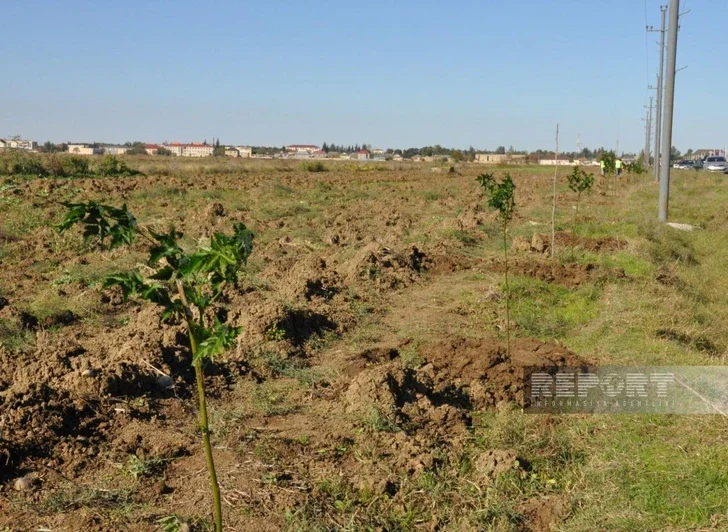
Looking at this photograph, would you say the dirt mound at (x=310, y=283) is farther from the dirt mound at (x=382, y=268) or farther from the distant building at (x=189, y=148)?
the distant building at (x=189, y=148)

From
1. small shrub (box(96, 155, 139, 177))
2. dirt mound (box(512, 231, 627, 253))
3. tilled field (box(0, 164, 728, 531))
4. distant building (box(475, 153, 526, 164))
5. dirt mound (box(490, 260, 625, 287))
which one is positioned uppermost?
distant building (box(475, 153, 526, 164))

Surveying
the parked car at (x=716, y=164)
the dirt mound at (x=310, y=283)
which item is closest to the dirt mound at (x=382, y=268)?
the dirt mound at (x=310, y=283)

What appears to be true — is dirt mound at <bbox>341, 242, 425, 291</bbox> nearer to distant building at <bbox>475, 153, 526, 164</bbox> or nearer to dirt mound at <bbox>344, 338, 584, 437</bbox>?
dirt mound at <bbox>344, 338, 584, 437</bbox>

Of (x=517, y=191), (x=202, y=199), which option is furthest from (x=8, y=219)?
(x=517, y=191)

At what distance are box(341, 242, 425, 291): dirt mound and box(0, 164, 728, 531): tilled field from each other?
43 mm

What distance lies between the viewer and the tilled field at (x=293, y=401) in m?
4.81

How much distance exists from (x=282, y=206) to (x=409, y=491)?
17775 millimetres

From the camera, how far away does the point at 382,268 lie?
11977 mm

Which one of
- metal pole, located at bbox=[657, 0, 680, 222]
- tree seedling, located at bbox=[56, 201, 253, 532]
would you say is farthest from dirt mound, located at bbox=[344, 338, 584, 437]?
metal pole, located at bbox=[657, 0, 680, 222]

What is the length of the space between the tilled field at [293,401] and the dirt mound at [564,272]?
0.06 metres

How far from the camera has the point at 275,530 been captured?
14.7ft

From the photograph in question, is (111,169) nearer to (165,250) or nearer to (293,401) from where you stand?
(293,401)

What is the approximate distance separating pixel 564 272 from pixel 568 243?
3.60 metres

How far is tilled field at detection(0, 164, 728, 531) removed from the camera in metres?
4.81
